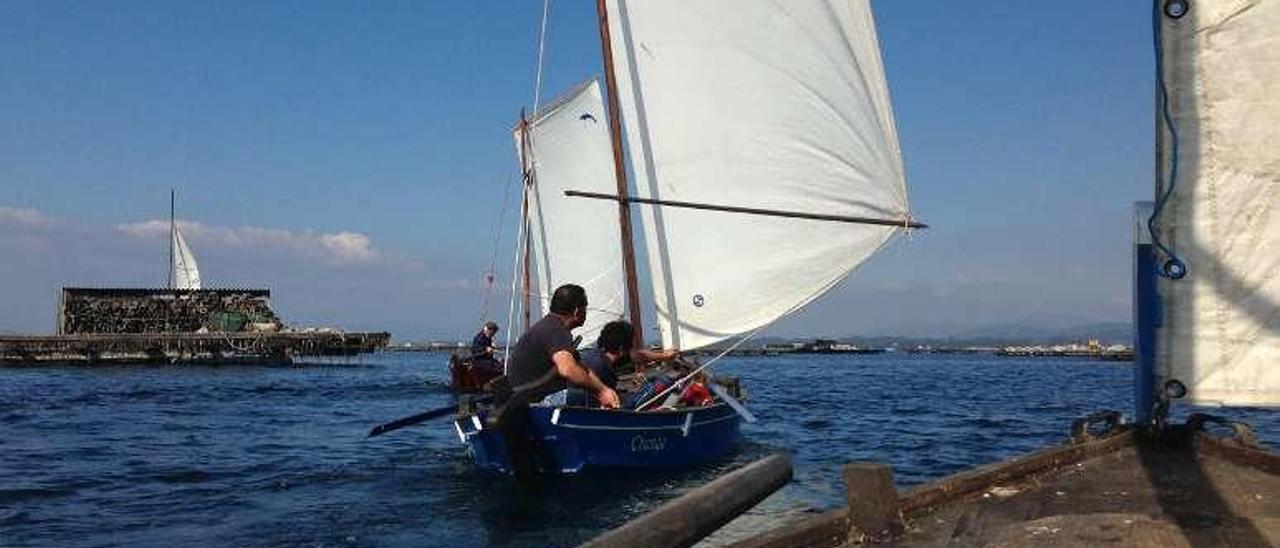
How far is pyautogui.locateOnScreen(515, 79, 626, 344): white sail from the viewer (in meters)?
33.2

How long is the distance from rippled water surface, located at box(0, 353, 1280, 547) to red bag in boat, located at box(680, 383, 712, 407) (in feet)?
3.81

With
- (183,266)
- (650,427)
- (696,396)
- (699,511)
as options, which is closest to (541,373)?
(650,427)

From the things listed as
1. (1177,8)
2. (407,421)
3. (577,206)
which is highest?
(577,206)

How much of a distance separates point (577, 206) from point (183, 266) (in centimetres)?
6895

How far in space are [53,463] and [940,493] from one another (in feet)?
53.8

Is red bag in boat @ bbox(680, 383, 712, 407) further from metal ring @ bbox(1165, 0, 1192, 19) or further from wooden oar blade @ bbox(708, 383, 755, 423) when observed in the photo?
metal ring @ bbox(1165, 0, 1192, 19)

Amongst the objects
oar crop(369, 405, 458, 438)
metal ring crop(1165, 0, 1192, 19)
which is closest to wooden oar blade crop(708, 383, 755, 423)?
oar crop(369, 405, 458, 438)

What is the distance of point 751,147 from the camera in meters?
16.9

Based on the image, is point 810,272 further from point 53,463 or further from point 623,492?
point 53,463

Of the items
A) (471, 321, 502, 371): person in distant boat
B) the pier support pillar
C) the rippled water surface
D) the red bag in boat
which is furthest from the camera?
(471, 321, 502, 371): person in distant boat

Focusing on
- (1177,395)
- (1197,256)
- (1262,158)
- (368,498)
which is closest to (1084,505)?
(1177,395)

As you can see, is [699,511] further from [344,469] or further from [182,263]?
[182,263]

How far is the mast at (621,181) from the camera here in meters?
18.5

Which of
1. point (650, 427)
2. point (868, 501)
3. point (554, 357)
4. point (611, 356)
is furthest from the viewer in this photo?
point (611, 356)
